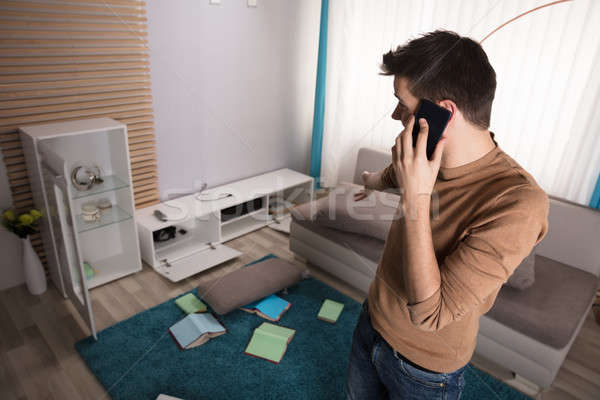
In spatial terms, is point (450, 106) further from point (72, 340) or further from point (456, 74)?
point (72, 340)

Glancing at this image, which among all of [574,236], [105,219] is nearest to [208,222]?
[105,219]

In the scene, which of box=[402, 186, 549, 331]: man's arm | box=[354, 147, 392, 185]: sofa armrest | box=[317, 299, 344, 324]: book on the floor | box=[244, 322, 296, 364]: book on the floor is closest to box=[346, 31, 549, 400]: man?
box=[402, 186, 549, 331]: man's arm

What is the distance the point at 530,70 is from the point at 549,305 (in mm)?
1369

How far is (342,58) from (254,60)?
706mm

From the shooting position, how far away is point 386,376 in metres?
1.05

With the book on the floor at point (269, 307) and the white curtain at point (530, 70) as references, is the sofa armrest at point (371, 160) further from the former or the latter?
the book on the floor at point (269, 307)

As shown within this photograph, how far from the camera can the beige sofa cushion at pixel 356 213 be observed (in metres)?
2.33

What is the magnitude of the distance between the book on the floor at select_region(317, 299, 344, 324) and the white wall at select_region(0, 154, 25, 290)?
5.81 ft

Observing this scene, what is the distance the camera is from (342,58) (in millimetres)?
3258

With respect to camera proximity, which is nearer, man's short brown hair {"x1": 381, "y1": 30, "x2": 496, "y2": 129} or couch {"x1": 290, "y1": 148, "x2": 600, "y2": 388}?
man's short brown hair {"x1": 381, "y1": 30, "x2": 496, "y2": 129}

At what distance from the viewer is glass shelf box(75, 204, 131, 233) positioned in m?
2.28

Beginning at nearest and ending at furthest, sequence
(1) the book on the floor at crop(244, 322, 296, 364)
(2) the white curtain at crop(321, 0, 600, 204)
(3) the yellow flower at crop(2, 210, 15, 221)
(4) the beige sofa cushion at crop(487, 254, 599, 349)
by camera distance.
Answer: (4) the beige sofa cushion at crop(487, 254, 599, 349), (1) the book on the floor at crop(244, 322, 296, 364), (3) the yellow flower at crop(2, 210, 15, 221), (2) the white curtain at crop(321, 0, 600, 204)

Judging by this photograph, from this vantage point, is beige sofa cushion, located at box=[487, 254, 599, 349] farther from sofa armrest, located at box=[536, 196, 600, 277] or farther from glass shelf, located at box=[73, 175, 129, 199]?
glass shelf, located at box=[73, 175, 129, 199]

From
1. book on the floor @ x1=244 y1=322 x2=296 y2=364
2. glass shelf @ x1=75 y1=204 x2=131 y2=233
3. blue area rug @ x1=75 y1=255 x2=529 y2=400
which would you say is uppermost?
glass shelf @ x1=75 y1=204 x2=131 y2=233
